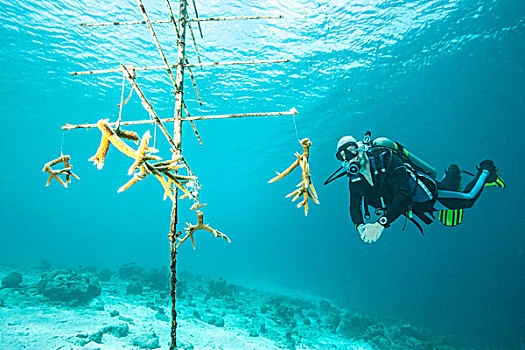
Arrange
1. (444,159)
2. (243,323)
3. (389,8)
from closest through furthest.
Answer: (243,323) < (389,8) < (444,159)

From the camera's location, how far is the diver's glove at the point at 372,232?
3.41 metres

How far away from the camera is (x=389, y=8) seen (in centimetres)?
1163

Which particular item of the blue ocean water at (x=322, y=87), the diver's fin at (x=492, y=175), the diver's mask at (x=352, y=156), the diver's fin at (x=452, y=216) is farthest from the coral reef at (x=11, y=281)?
the diver's fin at (x=492, y=175)

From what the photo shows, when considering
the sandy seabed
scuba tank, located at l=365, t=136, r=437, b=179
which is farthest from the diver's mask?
the sandy seabed

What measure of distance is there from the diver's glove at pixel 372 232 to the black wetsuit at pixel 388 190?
0.18 metres

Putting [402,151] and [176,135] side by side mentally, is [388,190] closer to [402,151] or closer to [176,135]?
[402,151]

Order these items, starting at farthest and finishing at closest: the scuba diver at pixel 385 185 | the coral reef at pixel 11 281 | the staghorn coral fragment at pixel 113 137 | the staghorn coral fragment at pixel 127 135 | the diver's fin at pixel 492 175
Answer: the coral reef at pixel 11 281, the diver's fin at pixel 492 175, the scuba diver at pixel 385 185, the staghorn coral fragment at pixel 127 135, the staghorn coral fragment at pixel 113 137

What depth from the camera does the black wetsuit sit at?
3.38 m

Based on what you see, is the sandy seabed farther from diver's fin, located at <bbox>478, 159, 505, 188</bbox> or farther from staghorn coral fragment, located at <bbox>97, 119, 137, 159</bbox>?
diver's fin, located at <bbox>478, 159, 505, 188</bbox>

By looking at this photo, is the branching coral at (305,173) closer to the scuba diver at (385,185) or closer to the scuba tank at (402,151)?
the scuba diver at (385,185)

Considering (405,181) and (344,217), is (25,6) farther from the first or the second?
(344,217)

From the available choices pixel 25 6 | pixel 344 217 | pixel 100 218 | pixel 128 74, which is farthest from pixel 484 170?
pixel 100 218

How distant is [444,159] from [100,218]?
138929mm

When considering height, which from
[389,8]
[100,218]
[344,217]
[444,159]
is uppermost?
[389,8]
